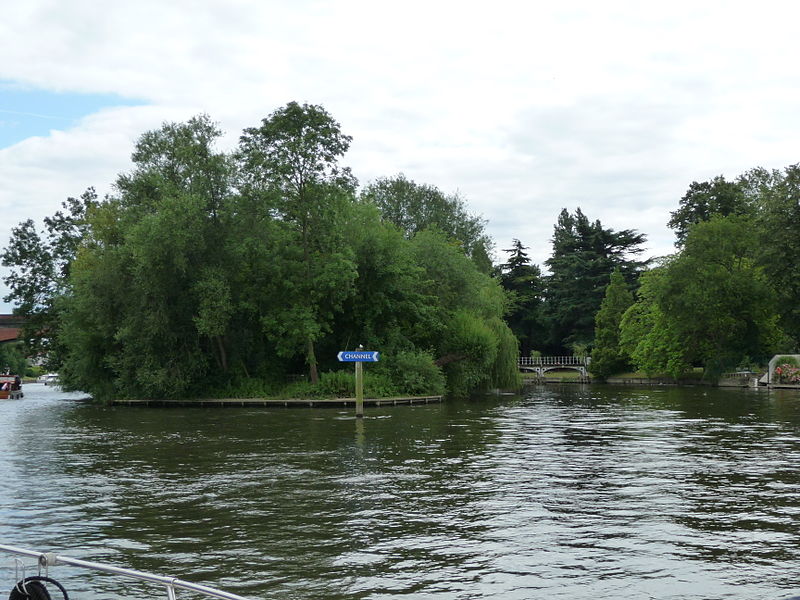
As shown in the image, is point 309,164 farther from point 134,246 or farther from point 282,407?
point 282,407

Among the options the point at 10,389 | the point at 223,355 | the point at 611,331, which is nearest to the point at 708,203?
the point at 611,331

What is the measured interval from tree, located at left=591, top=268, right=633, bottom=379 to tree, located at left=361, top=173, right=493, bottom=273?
14689 mm

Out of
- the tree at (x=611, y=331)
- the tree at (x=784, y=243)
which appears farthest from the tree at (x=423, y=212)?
the tree at (x=784, y=243)

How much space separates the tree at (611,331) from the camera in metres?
93.5

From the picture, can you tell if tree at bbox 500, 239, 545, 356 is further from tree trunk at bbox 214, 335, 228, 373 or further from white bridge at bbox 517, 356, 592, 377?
tree trunk at bbox 214, 335, 228, 373

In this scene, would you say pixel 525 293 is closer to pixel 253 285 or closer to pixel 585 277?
pixel 585 277

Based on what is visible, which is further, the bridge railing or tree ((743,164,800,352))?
the bridge railing

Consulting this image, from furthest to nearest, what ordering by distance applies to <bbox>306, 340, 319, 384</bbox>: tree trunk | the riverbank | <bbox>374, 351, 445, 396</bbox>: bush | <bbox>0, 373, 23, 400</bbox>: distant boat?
<bbox>0, 373, 23, 400</bbox>: distant boat, <bbox>374, 351, 445, 396</bbox>: bush, <bbox>306, 340, 319, 384</bbox>: tree trunk, the riverbank

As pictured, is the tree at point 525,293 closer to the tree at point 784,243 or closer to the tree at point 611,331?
the tree at point 611,331

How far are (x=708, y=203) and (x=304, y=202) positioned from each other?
55963 mm

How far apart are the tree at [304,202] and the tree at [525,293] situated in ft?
195

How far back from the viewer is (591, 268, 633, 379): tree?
93.5 meters

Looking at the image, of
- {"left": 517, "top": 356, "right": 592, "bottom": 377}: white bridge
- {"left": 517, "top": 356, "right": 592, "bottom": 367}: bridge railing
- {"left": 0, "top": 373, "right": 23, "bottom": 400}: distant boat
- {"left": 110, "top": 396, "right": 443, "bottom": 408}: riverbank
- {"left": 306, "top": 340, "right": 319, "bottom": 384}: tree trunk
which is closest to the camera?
{"left": 110, "top": 396, "right": 443, "bottom": 408}: riverbank

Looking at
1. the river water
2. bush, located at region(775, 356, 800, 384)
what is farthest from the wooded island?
the river water
